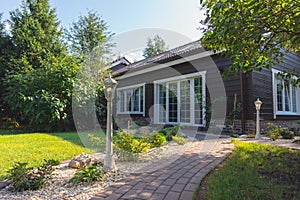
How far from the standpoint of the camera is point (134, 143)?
333 centimetres

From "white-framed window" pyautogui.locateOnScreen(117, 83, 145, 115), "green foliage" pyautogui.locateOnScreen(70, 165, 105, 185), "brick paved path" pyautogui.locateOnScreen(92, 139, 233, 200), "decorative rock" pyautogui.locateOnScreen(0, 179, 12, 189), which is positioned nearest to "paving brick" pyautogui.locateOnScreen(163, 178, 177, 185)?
"brick paved path" pyautogui.locateOnScreen(92, 139, 233, 200)

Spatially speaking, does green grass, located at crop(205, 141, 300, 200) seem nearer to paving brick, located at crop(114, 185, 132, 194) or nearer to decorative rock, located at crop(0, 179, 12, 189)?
paving brick, located at crop(114, 185, 132, 194)

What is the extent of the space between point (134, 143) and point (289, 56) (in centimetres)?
794

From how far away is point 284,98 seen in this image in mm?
7289

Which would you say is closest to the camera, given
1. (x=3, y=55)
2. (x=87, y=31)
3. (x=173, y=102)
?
(x=173, y=102)

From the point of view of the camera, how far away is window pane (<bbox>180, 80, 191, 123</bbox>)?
716 cm

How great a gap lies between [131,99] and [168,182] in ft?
28.0

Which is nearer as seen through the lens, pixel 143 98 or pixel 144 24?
pixel 144 24

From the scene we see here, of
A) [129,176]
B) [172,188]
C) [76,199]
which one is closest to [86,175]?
[76,199]

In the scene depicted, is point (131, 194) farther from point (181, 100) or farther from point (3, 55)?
point (3, 55)

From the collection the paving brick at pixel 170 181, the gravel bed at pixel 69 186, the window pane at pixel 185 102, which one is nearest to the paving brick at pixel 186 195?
the paving brick at pixel 170 181

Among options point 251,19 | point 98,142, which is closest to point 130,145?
point 98,142

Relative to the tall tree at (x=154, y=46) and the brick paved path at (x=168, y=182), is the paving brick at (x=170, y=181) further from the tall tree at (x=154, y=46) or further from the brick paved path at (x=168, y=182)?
the tall tree at (x=154, y=46)

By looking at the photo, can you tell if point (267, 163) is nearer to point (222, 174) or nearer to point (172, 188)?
point (222, 174)
